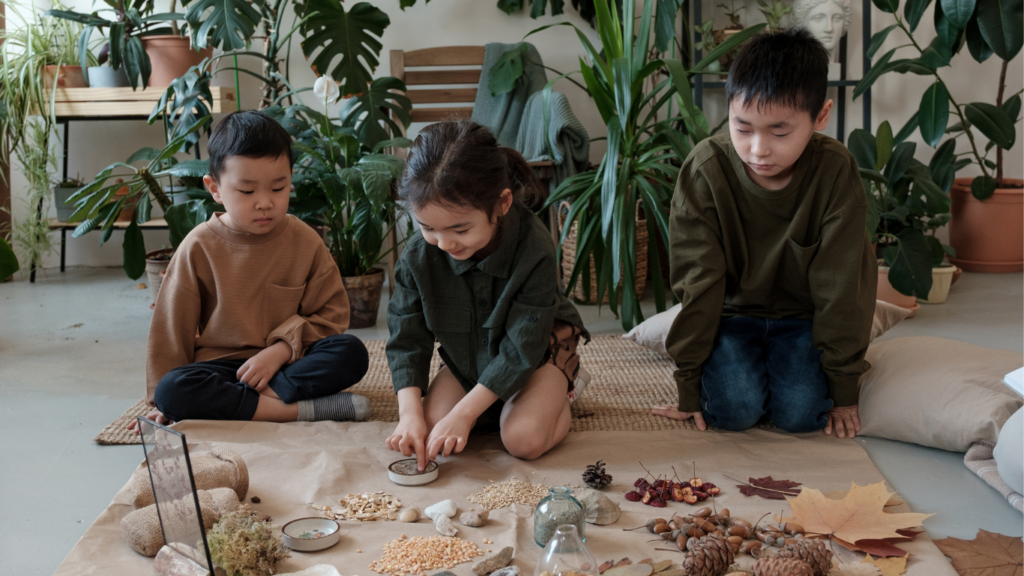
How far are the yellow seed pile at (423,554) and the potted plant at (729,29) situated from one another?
8.32 feet

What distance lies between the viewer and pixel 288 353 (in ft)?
5.63

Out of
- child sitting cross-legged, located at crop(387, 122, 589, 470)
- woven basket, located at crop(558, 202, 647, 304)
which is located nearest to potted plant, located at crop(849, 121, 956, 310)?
woven basket, located at crop(558, 202, 647, 304)

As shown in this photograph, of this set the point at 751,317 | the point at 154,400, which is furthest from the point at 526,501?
the point at 154,400

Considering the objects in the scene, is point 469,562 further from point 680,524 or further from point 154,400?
point 154,400

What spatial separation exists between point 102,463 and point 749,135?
135cm

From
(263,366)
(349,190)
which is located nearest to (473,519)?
(263,366)

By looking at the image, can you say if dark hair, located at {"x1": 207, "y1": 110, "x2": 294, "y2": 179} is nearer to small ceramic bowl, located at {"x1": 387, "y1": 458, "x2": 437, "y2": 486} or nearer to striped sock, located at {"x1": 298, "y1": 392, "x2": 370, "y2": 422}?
striped sock, located at {"x1": 298, "y1": 392, "x2": 370, "y2": 422}

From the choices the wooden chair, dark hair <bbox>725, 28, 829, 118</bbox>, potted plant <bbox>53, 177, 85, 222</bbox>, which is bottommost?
potted plant <bbox>53, 177, 85, 222</bbox>

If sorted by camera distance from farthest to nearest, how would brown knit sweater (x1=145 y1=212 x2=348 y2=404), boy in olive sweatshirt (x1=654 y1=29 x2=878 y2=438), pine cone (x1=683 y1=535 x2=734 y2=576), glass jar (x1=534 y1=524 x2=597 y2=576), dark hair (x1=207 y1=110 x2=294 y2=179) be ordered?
brown knit sweater (x1=145 y1=212 x2=348 y2=404) < dark hair (x1=207 y1=110 x2=294 y2=179) < boy in olive sweatshirt (x1=654 y1=29 x2=878 y2=438) < pine cone (x1=683 y1=535 x2=734 y2=576) < glass jar (x1=534 y1=524 x2=597 y2=576)

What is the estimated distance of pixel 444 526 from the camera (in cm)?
119

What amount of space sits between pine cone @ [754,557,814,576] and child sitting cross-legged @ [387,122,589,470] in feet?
1.68

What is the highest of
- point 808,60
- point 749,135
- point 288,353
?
point 808,60

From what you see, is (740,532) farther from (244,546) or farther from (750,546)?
(244,546)

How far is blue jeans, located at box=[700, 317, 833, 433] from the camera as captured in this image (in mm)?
1583
